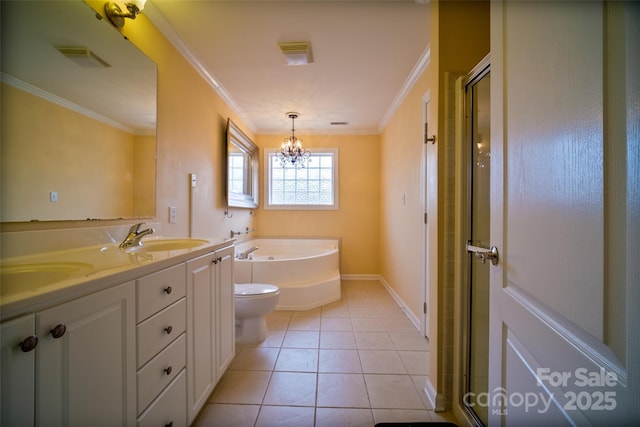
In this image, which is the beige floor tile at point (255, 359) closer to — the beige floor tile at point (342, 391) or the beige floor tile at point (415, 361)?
the beige floor tile at point (342, 391)

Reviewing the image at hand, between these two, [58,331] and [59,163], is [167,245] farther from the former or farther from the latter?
[58,331]

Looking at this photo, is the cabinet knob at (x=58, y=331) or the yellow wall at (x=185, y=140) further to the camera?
the yellow wall at (x=185, y=140)

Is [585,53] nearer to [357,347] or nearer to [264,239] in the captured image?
[357,347]

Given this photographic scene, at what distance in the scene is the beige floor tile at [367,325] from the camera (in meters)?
2.33

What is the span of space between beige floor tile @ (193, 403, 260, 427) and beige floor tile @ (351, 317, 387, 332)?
120cm

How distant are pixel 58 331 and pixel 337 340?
1903 mm

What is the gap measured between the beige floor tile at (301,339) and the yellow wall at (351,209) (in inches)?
74.4

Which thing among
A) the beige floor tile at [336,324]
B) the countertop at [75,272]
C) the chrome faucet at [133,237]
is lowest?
the beige floor tile at [336,324]

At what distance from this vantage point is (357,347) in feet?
6.60

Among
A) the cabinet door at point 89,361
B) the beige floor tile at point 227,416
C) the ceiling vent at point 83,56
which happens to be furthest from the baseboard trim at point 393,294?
the ceiling vent at point 83,56

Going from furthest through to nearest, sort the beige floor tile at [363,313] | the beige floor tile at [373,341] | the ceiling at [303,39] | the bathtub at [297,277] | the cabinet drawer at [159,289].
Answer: the bathtub at [297,277]
the beige floor tile at [363,313]
the beige floor tile at [373,341]
the ceiling at [303,39]
the cabinet drawer at [159,289]

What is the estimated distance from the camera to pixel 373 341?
212 centimetres

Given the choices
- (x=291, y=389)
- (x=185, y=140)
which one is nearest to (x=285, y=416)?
(x=291, y=389)

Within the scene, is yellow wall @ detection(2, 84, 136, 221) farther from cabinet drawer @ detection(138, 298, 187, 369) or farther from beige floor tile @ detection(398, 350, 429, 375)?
beige floor tile @ detection(398, 350, 429, 375)
